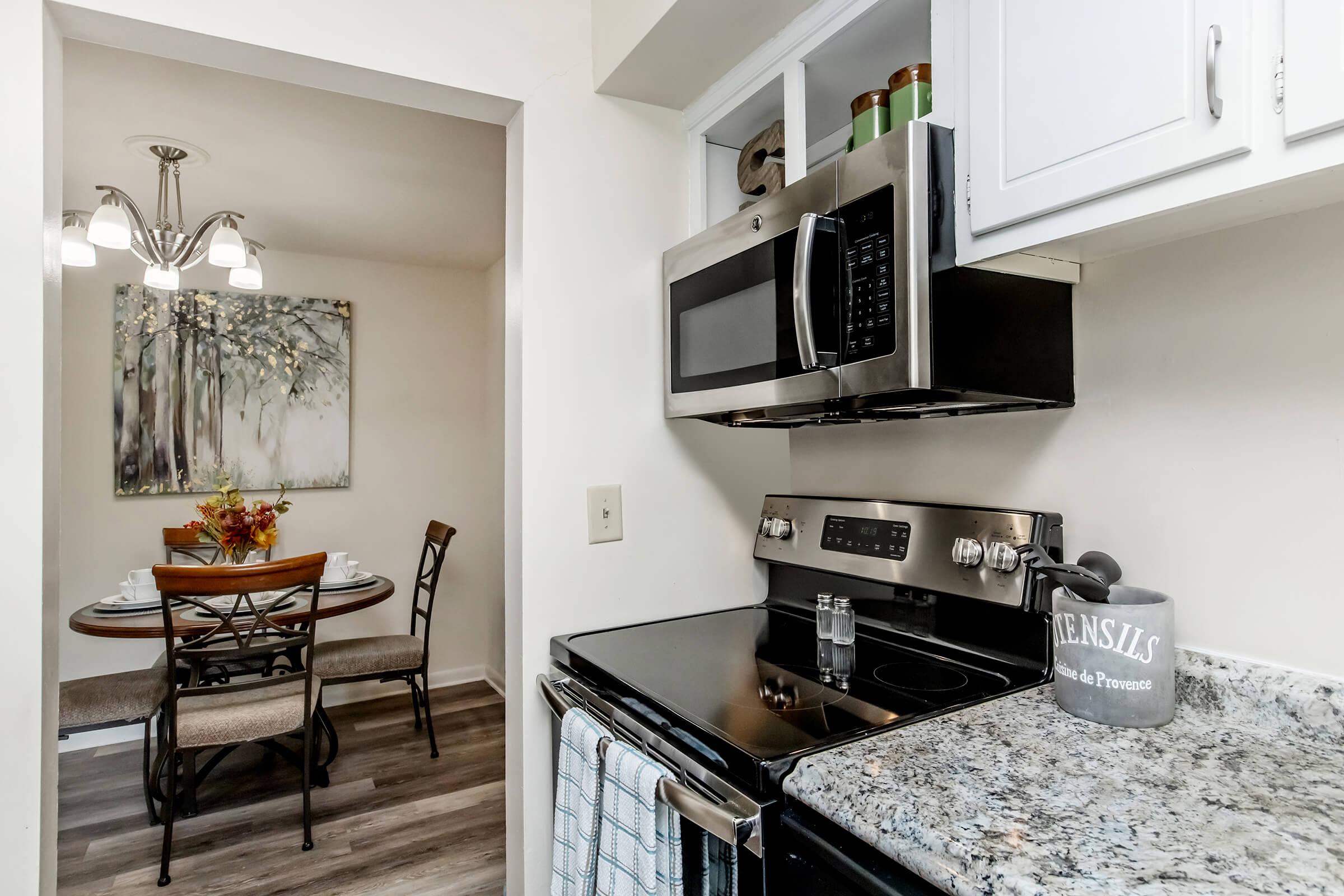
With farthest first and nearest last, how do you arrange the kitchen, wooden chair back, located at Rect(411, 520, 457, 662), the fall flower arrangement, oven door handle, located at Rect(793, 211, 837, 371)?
wooden chair back, located at Rect(411, 520, 457, 662), the fall flower arrangement, oven door handle, located at Rect(793, 211, 837, 371), the kitchen

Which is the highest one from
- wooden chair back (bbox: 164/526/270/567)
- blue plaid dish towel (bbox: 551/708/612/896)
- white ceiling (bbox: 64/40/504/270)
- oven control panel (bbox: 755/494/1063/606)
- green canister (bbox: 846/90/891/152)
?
white ceiling (bbox: 64/40/504/270)

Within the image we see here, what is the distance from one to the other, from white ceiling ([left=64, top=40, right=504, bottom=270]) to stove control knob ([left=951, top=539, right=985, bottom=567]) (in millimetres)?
2011

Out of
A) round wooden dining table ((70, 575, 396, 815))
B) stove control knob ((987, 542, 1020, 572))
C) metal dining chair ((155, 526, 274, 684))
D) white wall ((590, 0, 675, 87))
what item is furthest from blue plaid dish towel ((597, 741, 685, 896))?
metal dining chair ((155, 526, 274, 684))

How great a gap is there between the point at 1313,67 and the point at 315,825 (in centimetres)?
310

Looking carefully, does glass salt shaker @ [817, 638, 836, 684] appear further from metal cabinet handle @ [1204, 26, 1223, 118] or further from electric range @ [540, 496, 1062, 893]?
metal cabinet handle @ [1204, 26, 1223, 118]

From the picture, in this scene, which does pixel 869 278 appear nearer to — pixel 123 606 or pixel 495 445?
pixel 123 606

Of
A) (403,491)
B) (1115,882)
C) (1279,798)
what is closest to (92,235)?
(403,491)

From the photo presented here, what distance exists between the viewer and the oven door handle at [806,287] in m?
1.12

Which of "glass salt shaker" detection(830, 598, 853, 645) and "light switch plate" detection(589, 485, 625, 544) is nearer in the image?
"glass salt shaker" detection(830, 598, 853, 645)

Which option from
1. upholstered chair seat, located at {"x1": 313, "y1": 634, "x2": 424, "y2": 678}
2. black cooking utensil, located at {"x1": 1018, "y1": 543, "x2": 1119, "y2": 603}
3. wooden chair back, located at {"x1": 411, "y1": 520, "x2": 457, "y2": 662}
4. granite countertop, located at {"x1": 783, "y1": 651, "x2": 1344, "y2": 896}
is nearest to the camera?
granite countertop, located at {"x1": 783, "y1": 651, "x2": 1344, "y2": 896}

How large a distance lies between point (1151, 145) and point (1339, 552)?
56 centimetres

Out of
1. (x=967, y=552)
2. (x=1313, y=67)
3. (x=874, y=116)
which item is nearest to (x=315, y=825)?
(x=967, y=552)

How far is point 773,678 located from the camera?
1241mm

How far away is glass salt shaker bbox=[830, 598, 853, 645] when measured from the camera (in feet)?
4.57
